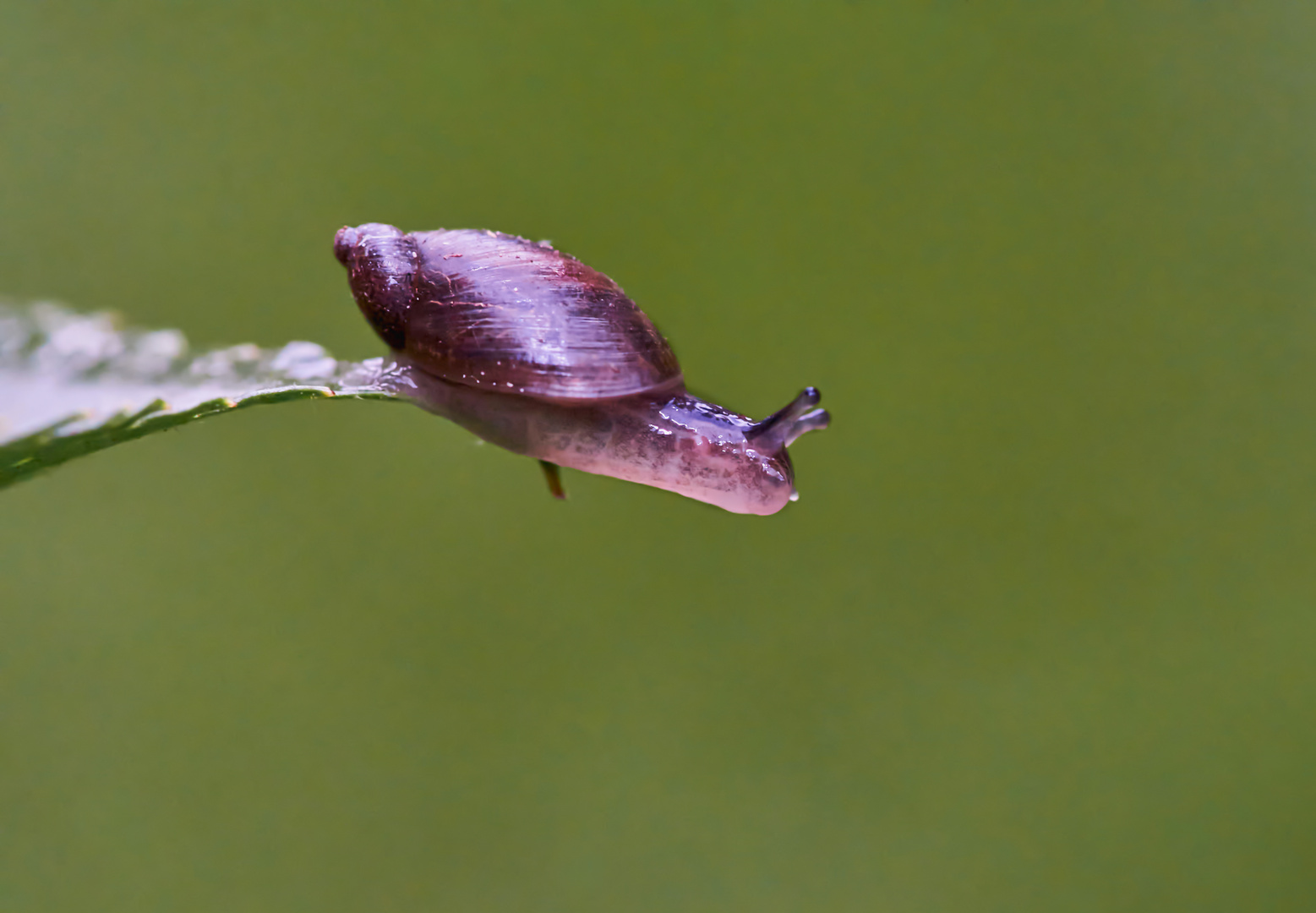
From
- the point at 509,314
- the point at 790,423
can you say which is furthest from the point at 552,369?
the point at 790,423

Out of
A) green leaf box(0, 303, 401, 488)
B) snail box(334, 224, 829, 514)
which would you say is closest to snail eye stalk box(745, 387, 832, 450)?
snail box(334, 224, 829, 514)

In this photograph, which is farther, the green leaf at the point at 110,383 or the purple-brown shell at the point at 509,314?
the purple-brown shell at the point at 509,314

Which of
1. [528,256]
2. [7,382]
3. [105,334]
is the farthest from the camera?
[528,256]

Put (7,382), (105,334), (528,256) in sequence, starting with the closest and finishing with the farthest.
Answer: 1. (7,382)
2. (105,334)
3. (528,256)

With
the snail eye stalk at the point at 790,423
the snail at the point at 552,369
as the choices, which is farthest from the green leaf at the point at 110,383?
the snail eye stalk at the point at 790,423

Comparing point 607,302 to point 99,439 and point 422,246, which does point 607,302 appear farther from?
point 99,439

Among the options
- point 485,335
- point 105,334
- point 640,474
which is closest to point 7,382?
point 105,334

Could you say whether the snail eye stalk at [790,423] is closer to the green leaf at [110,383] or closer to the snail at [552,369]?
the snail at [552,369]

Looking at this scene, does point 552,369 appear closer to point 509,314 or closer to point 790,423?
point 509,314
